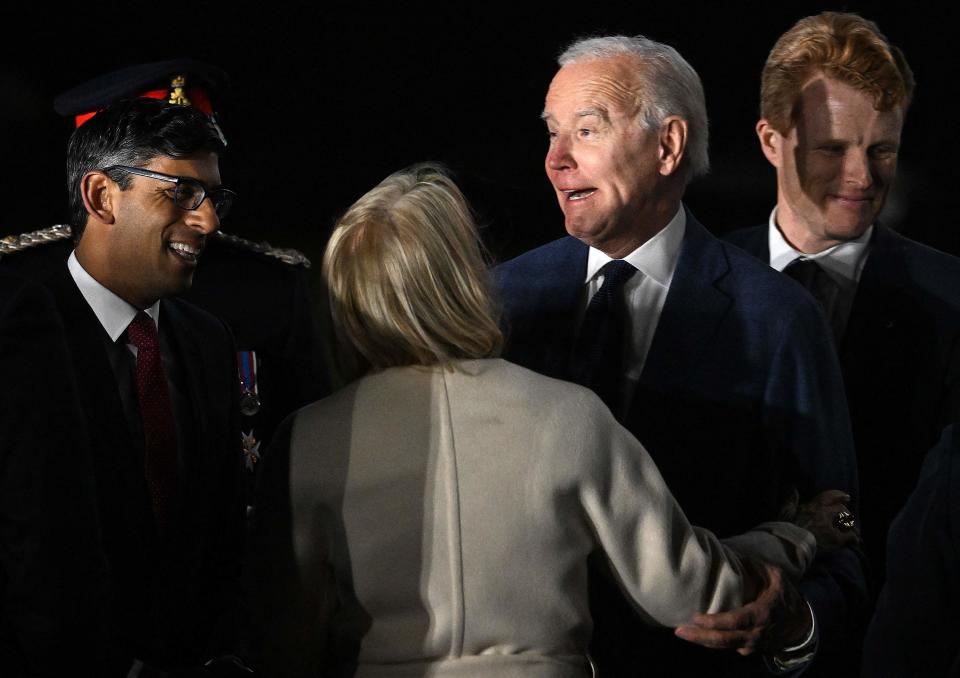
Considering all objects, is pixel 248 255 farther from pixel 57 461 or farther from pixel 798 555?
pixel 798 555

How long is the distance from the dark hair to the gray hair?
773mm

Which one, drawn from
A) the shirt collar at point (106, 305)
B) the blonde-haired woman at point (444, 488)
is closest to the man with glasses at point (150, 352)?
the shirt collar at point (106, 305)

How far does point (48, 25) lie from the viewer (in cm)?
280

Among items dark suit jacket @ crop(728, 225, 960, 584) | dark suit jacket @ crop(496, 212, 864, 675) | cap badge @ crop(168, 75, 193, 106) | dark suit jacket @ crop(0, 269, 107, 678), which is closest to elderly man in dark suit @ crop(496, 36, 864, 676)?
dark suit jacket @ crop(496, 212, 864, 675)

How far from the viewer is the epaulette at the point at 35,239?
92.4 inches

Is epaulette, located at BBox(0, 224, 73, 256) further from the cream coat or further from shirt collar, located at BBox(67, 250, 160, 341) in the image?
the cream coat

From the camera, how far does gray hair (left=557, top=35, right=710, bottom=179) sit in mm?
2439

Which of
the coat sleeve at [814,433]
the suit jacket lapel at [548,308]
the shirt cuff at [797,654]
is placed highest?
the suit jacket lapel at [548,308]

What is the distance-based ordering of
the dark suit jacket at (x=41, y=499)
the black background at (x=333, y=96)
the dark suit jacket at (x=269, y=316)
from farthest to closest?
the black background at (x=333, y=96) < the dark suit jacket at (x=269, y=316) < the dark suit jacket at (x=41, y=499)

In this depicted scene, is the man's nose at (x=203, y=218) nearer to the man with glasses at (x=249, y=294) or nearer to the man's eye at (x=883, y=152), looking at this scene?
the man with glasses at (x=249, y=294)

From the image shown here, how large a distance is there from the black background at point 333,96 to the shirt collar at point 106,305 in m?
0.71

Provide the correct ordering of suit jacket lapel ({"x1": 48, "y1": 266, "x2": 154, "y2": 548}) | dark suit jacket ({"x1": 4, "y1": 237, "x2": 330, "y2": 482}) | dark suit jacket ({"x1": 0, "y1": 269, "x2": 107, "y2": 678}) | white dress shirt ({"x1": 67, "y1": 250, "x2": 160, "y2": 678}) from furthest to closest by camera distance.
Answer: dark suit jacket ({"x1": 4, "y1": 237, "x2": 330, "y2": 482})
white dress shirt ({"x1": 67, "y1": 250, "x2": 160, "y2": 678})
suit jacket lapel ({"x1": 48, "y1": 266, "x2": 154, "y2": 548})
dark suit jacket ({"x1": 0, "y1": 269, "x2": 107, "y2": 678})

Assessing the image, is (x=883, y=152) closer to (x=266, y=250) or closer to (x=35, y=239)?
(x=266, y=250)

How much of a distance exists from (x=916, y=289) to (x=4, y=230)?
6.54ft
